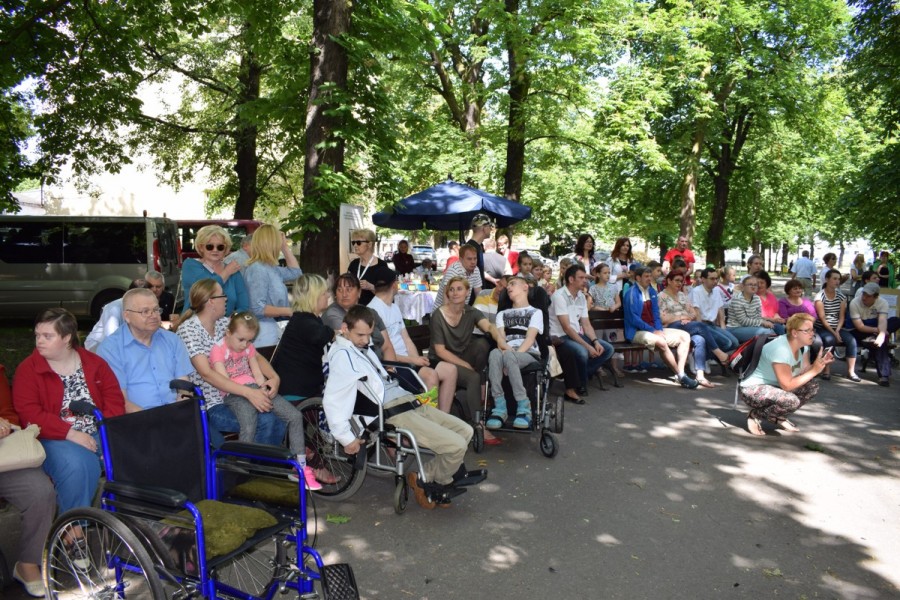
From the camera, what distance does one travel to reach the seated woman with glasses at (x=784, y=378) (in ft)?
23.3

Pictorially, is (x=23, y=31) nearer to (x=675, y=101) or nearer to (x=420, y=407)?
(x=420, y=407)

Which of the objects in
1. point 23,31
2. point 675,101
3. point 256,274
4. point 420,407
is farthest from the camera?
point 675,101

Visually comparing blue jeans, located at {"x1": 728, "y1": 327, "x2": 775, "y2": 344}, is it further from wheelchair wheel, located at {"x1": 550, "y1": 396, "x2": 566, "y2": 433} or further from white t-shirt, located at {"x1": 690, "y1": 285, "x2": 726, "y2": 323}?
wheelchair wheel, located at {"x1": 550, "y1": 396, "x2": 566, "y2": 433}

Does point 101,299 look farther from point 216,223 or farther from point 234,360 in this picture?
point 234,360

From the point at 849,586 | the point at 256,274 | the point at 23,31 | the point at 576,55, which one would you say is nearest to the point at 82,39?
the point at 23,31

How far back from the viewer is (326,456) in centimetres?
553

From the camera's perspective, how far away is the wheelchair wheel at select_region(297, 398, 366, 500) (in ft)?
17.4

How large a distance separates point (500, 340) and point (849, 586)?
3670mm

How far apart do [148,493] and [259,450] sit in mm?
697

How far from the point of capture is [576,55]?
17.2 meters

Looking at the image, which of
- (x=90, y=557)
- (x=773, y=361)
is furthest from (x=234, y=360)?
(x=773, y=361)

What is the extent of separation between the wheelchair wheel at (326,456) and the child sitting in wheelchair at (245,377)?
0.13 meters

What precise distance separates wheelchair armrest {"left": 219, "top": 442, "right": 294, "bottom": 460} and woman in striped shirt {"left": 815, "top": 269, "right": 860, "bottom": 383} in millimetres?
9671

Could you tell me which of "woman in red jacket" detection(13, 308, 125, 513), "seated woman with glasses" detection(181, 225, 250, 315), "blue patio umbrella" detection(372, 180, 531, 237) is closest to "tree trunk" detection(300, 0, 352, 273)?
"blue patio umbrella" detection(372, 180, 531, 237)
